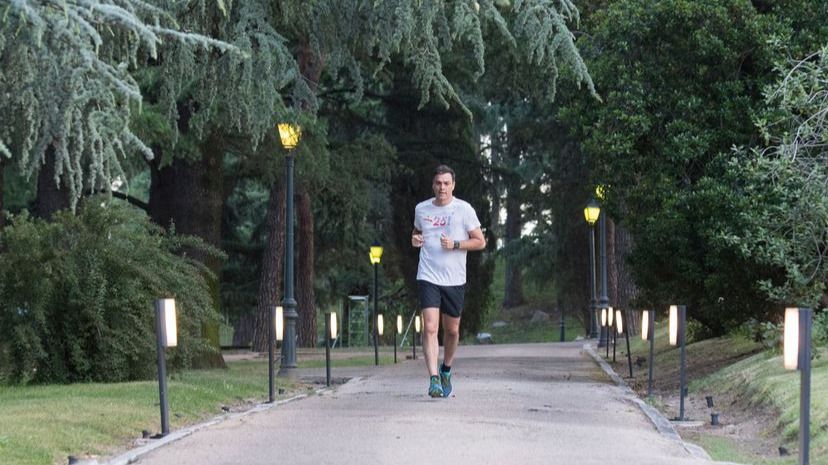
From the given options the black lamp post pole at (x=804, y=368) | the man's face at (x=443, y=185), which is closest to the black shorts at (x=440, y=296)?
the man's face at (x=443, y=185)

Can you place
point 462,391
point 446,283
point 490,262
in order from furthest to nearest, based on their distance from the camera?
point 490,262 → point 462,391 → point 446,283

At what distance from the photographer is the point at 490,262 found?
153 feet

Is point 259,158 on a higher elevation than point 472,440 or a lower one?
higher

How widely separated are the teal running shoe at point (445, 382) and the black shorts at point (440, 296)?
66cm

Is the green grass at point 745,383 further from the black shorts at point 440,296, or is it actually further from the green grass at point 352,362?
the green grass at point 352,362

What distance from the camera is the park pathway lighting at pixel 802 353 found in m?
8.34

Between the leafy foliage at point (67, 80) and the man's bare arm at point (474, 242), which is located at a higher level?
the leafy foliage at point (67, 80)

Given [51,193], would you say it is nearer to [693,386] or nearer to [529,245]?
[693,386]

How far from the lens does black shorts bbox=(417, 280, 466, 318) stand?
13414 millimetres

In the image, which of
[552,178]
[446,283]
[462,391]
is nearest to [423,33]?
[446,283]

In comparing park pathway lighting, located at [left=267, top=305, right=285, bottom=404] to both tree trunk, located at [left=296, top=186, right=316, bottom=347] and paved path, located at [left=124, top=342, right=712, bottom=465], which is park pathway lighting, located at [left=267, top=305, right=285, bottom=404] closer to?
paved path, located at [left=124, top=342, right=712, bottom=465]

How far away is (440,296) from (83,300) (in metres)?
4.57

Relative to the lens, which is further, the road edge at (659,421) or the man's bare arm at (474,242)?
the man's bare arm at (474,242)

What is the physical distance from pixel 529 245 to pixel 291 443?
46.2 metres
